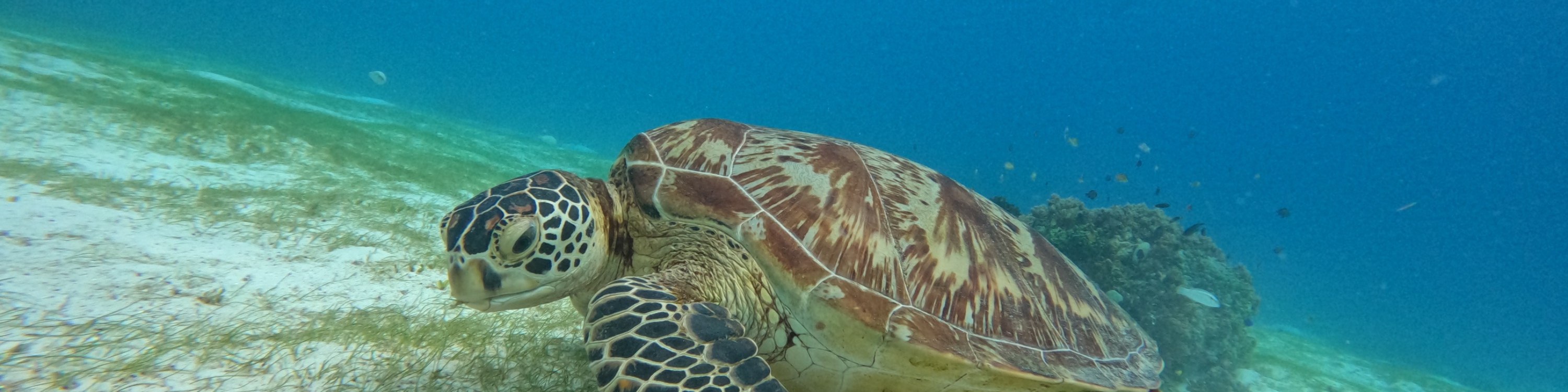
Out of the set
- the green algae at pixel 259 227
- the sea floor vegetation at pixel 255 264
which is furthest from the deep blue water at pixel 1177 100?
the green algae at pixel 259 227

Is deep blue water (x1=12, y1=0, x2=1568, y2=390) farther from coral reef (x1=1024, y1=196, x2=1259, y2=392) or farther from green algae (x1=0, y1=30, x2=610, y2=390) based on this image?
green algae (x1=0, y1=30, x2=610, y2=390)

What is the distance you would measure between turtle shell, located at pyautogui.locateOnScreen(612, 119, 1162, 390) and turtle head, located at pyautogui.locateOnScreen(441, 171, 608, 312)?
1.16 ft

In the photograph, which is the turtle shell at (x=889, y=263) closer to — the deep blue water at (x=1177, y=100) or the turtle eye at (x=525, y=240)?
the turtle eye at (x=525, y=240)

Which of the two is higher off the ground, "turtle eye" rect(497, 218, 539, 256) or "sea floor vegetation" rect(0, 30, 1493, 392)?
"turtle eye" rect(497, 218, 539, 256)

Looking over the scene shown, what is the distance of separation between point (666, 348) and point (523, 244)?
818mm

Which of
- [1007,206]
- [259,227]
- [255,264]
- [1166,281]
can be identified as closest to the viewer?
[255,264]

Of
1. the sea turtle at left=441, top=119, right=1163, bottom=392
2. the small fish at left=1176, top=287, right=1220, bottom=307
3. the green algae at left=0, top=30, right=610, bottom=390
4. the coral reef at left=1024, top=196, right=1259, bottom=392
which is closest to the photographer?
the green algae at left=0, top=30, right=610, bottom=390

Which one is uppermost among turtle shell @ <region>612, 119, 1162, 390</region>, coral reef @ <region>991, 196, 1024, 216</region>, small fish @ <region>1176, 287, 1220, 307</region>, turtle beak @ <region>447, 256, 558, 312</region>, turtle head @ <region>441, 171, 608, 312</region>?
coral reef @ <region>991, 196, 1024, 216</region>

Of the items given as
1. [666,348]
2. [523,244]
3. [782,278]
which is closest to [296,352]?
[523,244]

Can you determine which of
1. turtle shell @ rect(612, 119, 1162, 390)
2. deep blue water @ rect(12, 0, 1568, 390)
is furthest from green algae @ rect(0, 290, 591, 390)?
deep blue water @ rect(12, 0, 1568, 390)

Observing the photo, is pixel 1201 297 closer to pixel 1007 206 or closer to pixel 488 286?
pixel 1007 206

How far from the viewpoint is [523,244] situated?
225 centimetres

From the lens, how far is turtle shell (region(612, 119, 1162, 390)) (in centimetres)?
217

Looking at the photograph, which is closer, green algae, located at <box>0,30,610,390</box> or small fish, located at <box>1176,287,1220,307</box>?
green algae, located at <box>0,30,610,390</box>
